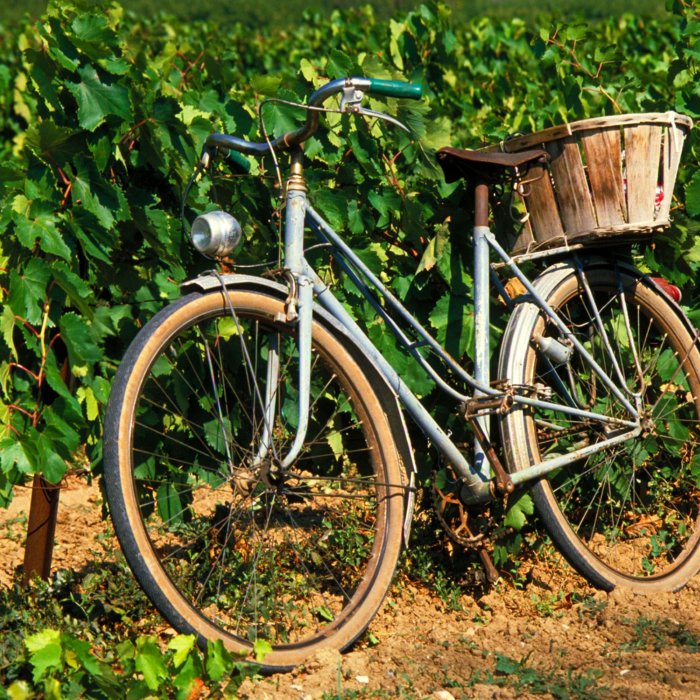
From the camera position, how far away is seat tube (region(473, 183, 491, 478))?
3406mm

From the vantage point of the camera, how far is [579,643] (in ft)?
10.8

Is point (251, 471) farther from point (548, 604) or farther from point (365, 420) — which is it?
point (548, 604)

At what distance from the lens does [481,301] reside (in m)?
3.43

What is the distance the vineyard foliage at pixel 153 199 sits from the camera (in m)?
3.09

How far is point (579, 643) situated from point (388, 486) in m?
0.74

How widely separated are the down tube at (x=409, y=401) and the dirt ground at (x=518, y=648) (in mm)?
420

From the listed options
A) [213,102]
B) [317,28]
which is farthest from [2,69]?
[213,102]

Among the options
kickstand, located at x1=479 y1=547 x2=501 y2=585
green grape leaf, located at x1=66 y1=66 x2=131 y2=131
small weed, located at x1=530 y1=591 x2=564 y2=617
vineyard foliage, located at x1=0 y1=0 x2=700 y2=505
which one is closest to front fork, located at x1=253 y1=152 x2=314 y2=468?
vineyard foliage, located at x1=0 y1=0 x2=700 y2=505

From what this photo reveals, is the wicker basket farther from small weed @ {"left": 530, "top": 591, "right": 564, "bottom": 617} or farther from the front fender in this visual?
small weed @ {"left": 530, "top": 591, "right": 564, "bottom": 617}

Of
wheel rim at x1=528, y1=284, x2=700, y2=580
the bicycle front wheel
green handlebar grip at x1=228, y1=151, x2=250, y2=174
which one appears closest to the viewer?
the bicycle front wheel

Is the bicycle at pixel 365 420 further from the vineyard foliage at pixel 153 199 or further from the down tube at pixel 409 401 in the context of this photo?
the vineyard foliage at pixel 153 199

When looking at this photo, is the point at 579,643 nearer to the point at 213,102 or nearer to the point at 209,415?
the point at 209,415

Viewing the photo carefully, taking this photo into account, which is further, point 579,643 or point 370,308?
point 370,308

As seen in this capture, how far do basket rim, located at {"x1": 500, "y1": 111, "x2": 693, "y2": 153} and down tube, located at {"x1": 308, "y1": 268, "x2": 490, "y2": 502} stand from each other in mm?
773
